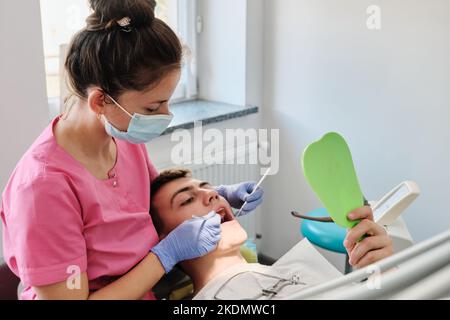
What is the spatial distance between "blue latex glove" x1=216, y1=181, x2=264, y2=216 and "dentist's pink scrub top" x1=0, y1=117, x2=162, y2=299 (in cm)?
38

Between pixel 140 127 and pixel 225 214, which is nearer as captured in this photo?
pixel 140 127

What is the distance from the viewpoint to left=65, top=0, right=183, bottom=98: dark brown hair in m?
1.15

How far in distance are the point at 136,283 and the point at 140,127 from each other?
371 millimetres

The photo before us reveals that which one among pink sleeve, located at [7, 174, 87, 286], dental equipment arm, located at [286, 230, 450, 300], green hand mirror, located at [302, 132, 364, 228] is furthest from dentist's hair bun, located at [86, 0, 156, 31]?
dental equipment arm, located at [286, 230, 450, 300]

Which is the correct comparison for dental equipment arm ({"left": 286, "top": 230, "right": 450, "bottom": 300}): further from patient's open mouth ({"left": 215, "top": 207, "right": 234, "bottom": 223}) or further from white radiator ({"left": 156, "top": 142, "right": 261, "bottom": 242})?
white radiator ({"left": 156, "top": 142, "right": 261, "bottom": 242})

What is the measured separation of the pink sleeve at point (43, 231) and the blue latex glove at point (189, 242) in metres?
0.25

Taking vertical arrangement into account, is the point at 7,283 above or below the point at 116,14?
below

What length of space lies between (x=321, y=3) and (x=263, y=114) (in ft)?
2.10

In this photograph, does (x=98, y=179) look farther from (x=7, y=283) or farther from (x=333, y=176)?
(x=333, y=176)

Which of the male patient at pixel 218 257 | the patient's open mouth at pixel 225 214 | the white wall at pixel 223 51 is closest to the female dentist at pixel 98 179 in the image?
the male patient at pixel 218 257

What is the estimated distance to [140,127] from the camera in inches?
49.9

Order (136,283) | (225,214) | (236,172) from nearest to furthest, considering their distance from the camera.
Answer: (136,283) < (225,214) < (236,172)

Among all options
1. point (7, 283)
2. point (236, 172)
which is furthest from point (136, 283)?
point (236, 172)

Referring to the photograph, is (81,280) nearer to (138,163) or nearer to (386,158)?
(138,163)
